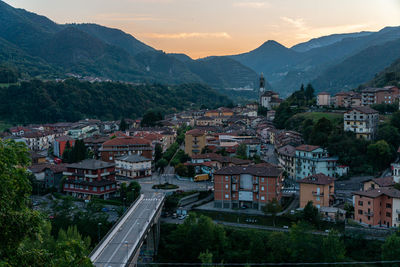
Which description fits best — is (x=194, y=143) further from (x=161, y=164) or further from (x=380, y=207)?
(x=380, y=207)

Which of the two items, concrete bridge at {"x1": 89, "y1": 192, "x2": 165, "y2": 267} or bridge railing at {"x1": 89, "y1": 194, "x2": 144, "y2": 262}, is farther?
bridge railing at {"x1": 89, "y1": 194, "x2": 144, "y2": 262}

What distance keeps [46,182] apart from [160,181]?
9392 millimetres

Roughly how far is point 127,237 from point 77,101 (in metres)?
64.9

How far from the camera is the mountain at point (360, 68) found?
430ft

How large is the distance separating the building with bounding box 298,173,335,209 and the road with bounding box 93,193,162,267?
9.29 meters

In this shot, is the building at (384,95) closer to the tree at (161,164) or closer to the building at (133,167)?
the tree at (161,164)

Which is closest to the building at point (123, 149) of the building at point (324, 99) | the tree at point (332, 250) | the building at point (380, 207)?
the building at point (380, 207)

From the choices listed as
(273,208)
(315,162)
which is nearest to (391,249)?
(273,208)

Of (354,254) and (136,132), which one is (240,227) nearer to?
(354,254)

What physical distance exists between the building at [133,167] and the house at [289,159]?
11365 mm

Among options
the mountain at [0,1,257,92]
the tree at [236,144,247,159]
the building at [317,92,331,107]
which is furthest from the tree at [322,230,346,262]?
the mountain at [0,1,257,92]

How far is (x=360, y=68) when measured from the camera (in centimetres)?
13838

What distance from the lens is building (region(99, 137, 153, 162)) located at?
39062 millimetres

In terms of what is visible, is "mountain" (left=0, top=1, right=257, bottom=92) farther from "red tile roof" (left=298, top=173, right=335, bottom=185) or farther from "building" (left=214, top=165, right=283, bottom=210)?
"red tile roof" (left=298, top=173, right=335, bottom=185)
